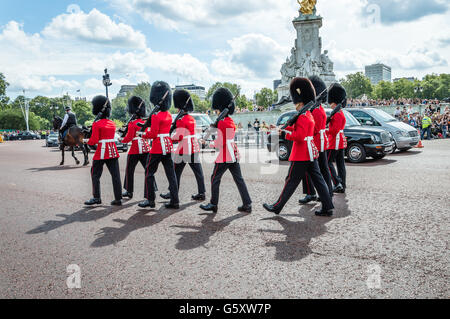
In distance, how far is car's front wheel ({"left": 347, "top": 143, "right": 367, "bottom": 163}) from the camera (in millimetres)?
11062

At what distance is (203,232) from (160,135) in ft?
6.20

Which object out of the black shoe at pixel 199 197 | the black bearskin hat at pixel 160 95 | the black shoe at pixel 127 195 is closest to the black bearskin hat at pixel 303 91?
the black bearskin hat at pixel 160 95

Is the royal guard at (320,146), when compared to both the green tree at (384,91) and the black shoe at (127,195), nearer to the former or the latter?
the black shoe at (127,195)

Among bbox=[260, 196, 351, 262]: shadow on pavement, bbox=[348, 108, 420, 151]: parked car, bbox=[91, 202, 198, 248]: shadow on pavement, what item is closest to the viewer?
bbox=[260, 196, 351, 262]: shadow on pavement

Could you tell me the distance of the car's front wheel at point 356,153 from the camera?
436 inches

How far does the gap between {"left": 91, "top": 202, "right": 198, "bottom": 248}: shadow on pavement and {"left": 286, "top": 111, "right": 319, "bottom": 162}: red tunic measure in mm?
2053

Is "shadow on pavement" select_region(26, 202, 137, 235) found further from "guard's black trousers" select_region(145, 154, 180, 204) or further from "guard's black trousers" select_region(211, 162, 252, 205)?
"guard's black trousers" select_region(211, 162, 252, 205)

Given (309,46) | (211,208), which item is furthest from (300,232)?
(309,46)

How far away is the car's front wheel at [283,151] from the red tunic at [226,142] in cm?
677

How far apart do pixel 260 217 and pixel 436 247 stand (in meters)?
2.23

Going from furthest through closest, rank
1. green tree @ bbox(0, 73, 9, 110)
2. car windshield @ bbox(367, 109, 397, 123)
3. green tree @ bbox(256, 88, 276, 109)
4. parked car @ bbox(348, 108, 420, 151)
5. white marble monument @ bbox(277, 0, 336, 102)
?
green tree @ bbox(256, 88, 276, 109), green tree @ bbox(0, 73, 9, 110), white marble monument @ bbox(277, 0, 336, 102), car windshield @ bbox(367, 109, 397, 123), parked car @ bbox(348, 108, 420, 151)

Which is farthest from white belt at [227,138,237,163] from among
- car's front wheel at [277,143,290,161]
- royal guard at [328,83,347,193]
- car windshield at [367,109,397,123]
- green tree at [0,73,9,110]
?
green tree at [0,73,9,110]

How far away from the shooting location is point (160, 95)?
645 centimetres

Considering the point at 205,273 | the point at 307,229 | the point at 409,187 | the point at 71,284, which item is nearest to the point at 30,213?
the point at 71,284
